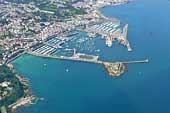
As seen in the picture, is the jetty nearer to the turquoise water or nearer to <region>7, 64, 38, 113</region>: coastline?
the turquoise water

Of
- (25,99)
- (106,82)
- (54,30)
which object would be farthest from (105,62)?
(54,30)

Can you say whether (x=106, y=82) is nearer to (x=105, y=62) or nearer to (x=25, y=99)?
(x=105, y=62)

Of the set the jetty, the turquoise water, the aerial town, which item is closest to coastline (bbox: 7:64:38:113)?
the aerial town

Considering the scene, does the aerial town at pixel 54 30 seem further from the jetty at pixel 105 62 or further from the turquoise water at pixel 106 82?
the turquoise water at pixel 106 82

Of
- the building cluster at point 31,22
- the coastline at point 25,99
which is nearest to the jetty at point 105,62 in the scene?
the building cluster at point 31,22

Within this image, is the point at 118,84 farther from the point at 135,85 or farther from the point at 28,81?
the point at 28,81
